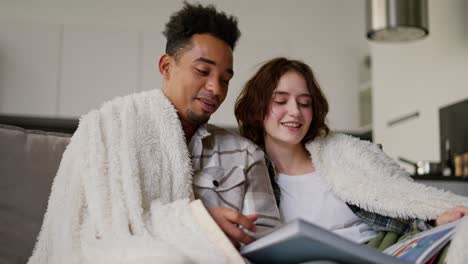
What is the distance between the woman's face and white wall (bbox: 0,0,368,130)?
2494mm

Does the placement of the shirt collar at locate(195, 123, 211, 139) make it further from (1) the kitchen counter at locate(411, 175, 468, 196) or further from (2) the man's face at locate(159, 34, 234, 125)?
(1) the kitchen counter at locate(411, 175, 468, 196)

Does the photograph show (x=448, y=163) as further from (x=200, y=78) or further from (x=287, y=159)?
(x=200, y=78)

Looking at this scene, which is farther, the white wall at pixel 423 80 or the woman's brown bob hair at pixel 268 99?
the white wall at pixel 423 80

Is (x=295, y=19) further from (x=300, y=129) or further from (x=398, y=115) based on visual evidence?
(x=300, y=129)

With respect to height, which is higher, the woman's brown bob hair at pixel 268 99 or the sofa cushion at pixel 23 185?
the woman's brown bob hair at pixel 268 99

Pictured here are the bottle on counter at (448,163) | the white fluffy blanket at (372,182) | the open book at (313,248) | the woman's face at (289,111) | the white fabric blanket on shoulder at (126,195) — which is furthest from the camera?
the bottle on counter at (448,163)

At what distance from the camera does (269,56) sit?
15.2ft

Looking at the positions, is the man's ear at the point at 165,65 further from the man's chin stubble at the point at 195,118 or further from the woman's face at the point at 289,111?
the woman's face at the point at 289,111

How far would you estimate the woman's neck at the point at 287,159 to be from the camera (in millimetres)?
1622

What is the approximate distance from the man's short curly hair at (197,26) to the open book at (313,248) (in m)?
0.56

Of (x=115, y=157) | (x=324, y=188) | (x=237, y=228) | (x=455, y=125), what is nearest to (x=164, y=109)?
(x=115, y=157)

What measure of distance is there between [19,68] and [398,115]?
2558 millimetres

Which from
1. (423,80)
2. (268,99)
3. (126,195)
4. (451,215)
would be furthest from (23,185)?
(423,80)

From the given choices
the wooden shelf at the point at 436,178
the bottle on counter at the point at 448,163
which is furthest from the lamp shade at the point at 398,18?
the wooden shelf at the point at 436,178
